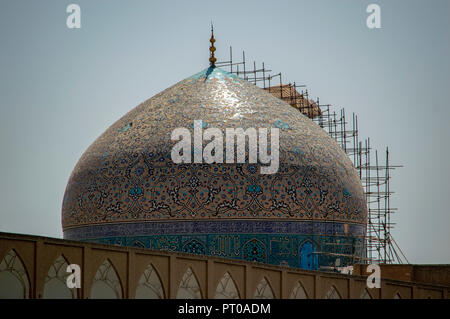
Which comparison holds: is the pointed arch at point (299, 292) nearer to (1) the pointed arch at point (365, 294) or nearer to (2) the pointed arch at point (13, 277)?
(1) the pointed arch at point (365, 294)

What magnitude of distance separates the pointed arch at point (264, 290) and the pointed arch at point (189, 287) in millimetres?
1142

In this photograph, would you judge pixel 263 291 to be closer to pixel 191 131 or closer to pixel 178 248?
pixel 178 248

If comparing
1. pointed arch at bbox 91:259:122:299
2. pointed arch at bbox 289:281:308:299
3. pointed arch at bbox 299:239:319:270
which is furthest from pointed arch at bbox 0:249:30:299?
pointed arch at bbox 299:239:319:270

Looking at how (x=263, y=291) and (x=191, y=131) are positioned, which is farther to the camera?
(x=191, y=131)

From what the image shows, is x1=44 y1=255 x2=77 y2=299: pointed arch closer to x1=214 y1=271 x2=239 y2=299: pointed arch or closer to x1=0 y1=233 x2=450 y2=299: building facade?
x1=0 y1=233 x2=450 y2=299: building facade

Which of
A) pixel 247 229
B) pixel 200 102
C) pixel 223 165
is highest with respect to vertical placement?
pixel 200 102

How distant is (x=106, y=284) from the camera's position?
1052 centimetres

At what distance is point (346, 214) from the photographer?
627 inches

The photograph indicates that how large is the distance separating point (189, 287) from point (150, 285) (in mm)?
699

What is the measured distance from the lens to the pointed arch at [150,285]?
36.2 feet
